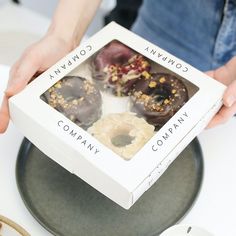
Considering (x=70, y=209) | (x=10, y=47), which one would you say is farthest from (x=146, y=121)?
(x=10, y=47)

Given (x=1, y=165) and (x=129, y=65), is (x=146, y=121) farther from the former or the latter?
(x=1, y=165)

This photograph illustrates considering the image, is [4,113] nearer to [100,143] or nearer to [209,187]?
[100,143]

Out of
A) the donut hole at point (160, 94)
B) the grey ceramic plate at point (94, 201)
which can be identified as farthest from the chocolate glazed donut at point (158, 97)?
the grey ceramic plate at point (94, 201)

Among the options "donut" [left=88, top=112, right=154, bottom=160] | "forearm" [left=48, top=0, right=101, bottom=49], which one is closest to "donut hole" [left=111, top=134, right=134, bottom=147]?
"donut" [left=88, top=112, right=154, bottom=160]

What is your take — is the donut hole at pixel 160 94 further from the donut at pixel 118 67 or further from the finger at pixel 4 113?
the finger at pixel 4 113

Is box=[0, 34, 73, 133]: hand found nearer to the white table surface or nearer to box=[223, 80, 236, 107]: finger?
the white table surface

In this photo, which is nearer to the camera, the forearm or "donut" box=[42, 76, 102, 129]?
"donut" box=[42, 76, 102, 129]

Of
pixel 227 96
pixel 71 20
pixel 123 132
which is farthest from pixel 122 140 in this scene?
pixel 71 20
